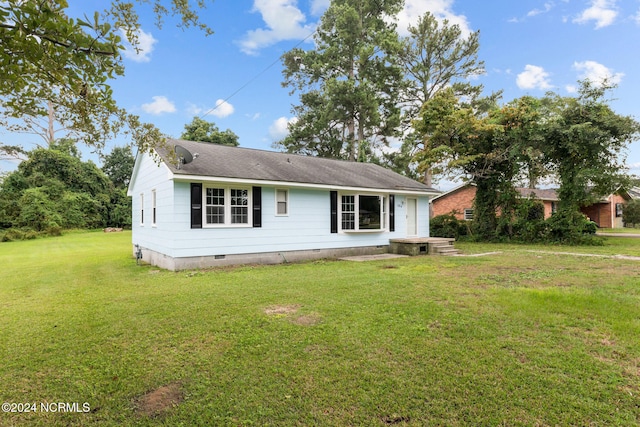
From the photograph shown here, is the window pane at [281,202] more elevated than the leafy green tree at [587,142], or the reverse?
the leafy green tree at [587,142]

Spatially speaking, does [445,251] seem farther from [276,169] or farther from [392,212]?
[276,169]

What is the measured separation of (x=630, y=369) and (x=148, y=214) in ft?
40.0

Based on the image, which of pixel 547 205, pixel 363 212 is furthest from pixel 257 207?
pixel 547 205

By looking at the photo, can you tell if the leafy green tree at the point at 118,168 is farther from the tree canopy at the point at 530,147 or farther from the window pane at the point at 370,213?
the window pane at the point at 370,213

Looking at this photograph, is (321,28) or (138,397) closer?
(138,397)

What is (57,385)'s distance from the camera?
114 inches

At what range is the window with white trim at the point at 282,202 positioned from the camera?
10.6 metres

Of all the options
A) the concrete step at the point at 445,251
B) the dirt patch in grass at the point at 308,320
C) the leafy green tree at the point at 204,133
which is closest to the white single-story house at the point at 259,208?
the concrete step at the point at 445,251

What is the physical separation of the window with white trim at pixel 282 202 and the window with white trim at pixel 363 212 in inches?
89.0

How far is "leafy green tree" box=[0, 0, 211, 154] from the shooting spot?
2.17 metres

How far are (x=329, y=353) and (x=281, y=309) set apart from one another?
1782mm

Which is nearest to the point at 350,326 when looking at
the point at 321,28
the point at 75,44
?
the point at 75,44

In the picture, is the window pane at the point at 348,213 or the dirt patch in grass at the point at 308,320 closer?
the dirt patch in grass at the point at 308,320

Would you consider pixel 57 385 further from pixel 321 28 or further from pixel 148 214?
pixel 321 28
